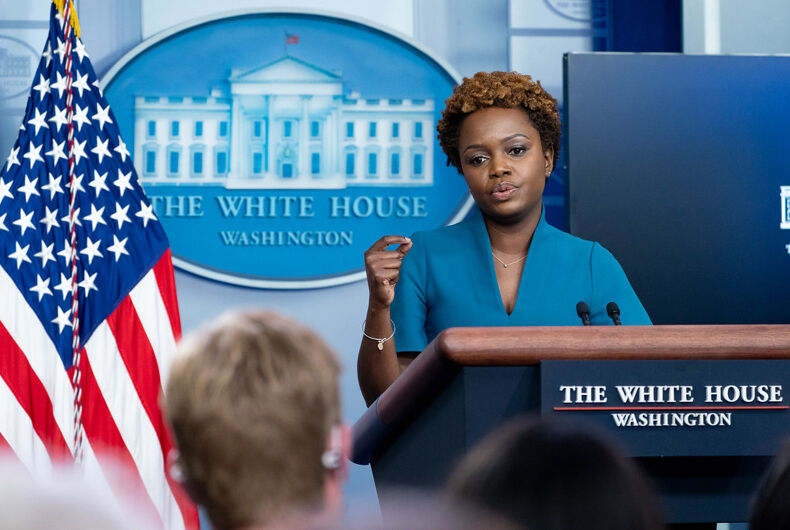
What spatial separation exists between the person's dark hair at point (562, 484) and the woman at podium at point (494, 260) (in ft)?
4.01

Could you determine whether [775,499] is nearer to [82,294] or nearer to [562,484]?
[562,484]

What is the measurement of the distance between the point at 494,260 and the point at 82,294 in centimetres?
137

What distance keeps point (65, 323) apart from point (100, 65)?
108 cm

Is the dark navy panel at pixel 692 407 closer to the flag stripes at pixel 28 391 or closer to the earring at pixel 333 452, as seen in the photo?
the earring at pixel 333 452

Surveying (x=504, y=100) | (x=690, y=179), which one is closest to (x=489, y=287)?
(x=504, y=100)

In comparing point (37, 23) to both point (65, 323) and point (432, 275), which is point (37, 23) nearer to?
point (65, 323)

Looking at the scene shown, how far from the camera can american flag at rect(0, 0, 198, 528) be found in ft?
9.11

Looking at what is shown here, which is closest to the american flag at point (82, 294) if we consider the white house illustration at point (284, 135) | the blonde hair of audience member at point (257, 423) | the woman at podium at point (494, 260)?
the white house illustration at point (284, 135)

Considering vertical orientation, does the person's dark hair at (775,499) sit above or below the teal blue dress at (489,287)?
below

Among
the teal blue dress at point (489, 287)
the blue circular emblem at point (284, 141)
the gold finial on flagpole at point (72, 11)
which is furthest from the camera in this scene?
the blue circular emblem at point (284, 141)

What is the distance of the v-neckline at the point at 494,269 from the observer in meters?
2.05

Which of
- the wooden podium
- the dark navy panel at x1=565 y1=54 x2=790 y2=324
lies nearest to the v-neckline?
the wooden podium

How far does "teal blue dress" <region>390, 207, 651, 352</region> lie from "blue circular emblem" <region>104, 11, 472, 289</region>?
Answer: 1295 millimetres

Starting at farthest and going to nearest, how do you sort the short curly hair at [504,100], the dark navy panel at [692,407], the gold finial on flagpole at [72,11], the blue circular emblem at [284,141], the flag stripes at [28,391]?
the blue circular emblem at [284,141] → the gold finial on flagpole at [72,11] → the flag stripes at [28,391] → the short curly hair at [504,100] → the dark navy panel at [692,407]
